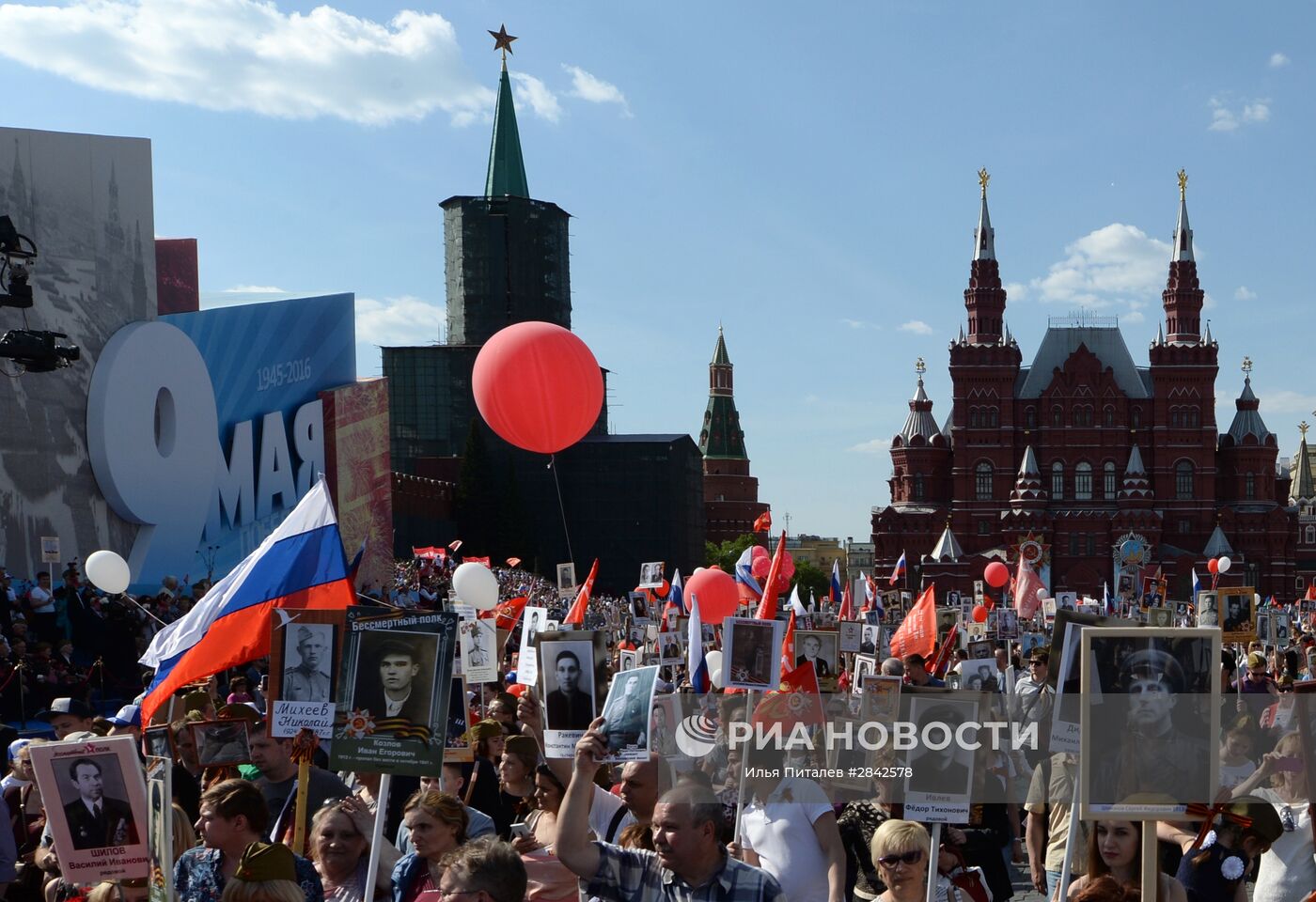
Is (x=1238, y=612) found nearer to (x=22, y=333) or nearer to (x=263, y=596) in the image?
(x=263, y=596)

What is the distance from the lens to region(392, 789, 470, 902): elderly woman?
537cm

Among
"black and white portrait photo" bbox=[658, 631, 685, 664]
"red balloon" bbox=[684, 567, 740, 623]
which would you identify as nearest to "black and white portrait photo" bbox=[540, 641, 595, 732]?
"black and white portrait photo" bbox=[658, 631, 685, 664]

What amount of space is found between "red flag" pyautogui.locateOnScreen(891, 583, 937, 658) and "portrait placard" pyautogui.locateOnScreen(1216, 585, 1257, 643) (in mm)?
4284

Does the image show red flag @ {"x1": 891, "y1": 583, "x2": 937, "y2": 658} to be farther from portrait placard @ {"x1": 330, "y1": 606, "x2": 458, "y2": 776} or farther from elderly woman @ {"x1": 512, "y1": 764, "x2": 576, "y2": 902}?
elderly woman @ {"x1": 512, "y1": 764, "x2": 576, "y2": 902}

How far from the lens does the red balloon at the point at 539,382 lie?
12594 millimetres

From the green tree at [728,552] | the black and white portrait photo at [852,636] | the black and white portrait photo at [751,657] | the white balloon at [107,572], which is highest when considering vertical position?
the white balloon at [107,572]

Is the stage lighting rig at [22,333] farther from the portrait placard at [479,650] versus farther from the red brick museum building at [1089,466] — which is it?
the red brick museum building at [1089,466]

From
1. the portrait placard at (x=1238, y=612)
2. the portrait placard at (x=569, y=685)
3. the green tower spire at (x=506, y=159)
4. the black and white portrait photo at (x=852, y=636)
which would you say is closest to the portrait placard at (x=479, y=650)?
the portrait placard at (x=569, y=685)

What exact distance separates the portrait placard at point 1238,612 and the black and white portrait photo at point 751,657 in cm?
1340

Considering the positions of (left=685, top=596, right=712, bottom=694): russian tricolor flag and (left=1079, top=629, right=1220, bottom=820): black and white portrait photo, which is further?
(left=685, top=596, right=712, bottom=694): russian tricolor flag

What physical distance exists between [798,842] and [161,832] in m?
2.27

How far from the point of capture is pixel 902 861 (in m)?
5.37

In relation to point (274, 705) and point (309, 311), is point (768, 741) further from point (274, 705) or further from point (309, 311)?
point (309, 311)

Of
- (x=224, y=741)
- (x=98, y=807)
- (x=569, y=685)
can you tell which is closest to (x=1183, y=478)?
(x=224, y=741)
